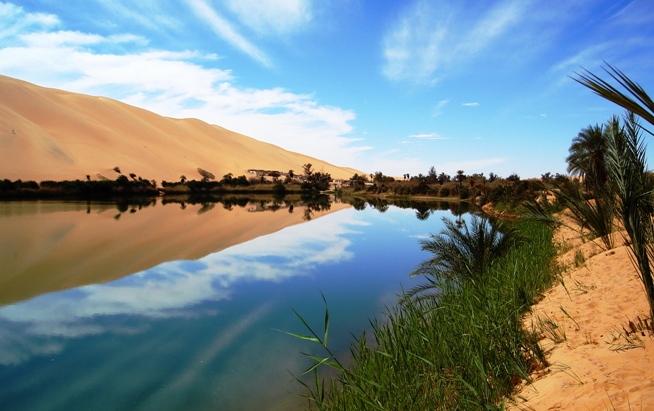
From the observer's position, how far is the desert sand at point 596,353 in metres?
2.91

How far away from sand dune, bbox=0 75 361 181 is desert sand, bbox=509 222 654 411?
60.1m

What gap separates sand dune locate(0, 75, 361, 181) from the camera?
56578 mm

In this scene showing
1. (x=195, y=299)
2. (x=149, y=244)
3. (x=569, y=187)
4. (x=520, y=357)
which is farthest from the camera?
(x=149, y=244)

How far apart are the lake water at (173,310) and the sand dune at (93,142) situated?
4387 centimetres

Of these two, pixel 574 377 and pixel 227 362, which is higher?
pixel 574 377

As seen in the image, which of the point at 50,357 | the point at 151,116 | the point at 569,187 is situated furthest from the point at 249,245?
the point at 151,116

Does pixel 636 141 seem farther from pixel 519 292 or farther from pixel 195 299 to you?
pixel 195 299

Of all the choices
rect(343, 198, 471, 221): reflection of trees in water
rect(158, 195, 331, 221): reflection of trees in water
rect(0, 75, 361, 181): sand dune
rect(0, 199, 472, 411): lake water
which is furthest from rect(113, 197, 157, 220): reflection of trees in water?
rect(343, 198, 471, 221): reflection of trees in water

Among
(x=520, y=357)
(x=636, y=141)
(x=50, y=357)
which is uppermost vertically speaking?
(x=636, y=141)

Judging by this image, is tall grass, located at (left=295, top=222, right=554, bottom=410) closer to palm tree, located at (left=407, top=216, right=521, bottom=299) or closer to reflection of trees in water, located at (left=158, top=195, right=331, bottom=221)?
palm tree, located at (left=407, top=216, right=521, bottom=299)

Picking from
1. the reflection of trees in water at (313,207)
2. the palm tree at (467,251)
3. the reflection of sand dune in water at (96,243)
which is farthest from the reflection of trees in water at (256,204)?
the palm tree at (467,251)

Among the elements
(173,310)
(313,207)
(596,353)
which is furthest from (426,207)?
(596,353)

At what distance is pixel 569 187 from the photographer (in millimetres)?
9516

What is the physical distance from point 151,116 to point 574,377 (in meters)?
122
